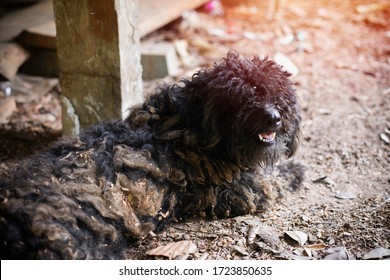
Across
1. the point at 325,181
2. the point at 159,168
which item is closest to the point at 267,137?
the point at 159,168

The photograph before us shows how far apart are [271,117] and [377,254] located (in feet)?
3.63

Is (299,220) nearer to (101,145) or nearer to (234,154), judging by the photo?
(234,154)

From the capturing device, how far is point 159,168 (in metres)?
3.32

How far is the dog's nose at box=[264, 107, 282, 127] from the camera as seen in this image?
10.7 ft

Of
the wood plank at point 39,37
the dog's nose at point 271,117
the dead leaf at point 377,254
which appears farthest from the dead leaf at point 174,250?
the wood plank at point 39,37

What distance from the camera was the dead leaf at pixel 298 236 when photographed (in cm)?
337

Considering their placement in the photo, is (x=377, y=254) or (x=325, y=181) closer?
(x=377, y=254)

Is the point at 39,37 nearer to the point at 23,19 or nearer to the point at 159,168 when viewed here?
the point at 23,19

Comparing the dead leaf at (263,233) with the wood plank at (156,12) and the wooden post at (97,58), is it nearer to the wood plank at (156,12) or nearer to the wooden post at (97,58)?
the wooden post at (97,58)

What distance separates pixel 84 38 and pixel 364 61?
4.22 meters

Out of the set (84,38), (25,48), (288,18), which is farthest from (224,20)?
(84,38)

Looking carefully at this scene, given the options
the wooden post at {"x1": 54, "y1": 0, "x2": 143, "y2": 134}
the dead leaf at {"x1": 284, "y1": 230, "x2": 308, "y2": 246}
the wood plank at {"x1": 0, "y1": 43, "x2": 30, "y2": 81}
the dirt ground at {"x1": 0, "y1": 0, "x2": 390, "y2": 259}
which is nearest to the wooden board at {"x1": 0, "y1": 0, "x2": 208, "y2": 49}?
the wood plank at {"x1": 0, "y1": 43, "x2": 30, "y2": 81}

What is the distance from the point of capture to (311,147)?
16.5 feet

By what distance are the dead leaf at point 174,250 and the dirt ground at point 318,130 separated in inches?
0.7
